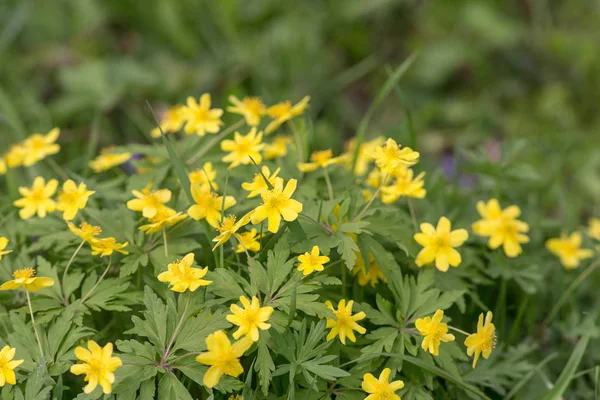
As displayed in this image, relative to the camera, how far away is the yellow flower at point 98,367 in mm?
1097

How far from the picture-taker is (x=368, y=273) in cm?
147

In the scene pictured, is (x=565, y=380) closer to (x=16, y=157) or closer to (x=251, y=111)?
(x=251, y=111)

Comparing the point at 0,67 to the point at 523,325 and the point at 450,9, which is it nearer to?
the point at 450,9

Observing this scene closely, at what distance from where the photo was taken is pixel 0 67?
130 inches

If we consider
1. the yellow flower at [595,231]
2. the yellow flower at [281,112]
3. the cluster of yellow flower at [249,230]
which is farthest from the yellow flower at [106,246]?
the yellow flower at [595,231]

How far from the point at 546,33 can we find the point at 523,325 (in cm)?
227

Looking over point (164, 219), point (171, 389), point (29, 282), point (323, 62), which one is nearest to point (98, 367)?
point (171, 389)

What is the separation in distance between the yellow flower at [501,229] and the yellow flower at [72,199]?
99 centimetres

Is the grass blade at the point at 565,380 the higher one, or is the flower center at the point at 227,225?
the flower center at the point at 227,225

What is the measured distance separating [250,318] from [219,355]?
3.5 inches

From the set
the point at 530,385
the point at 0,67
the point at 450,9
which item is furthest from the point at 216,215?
the point at 450,9

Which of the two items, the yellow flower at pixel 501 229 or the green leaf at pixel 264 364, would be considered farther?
the yellow flower at pixel 501 229

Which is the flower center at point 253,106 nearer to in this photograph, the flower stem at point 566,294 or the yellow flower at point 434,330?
the yellow flower at point 434,330

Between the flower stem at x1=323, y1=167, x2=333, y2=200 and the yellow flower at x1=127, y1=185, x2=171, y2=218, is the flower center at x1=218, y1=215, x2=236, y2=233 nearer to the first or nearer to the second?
the yellow flower at x1=127, y1=185, x2=171, y2=218
